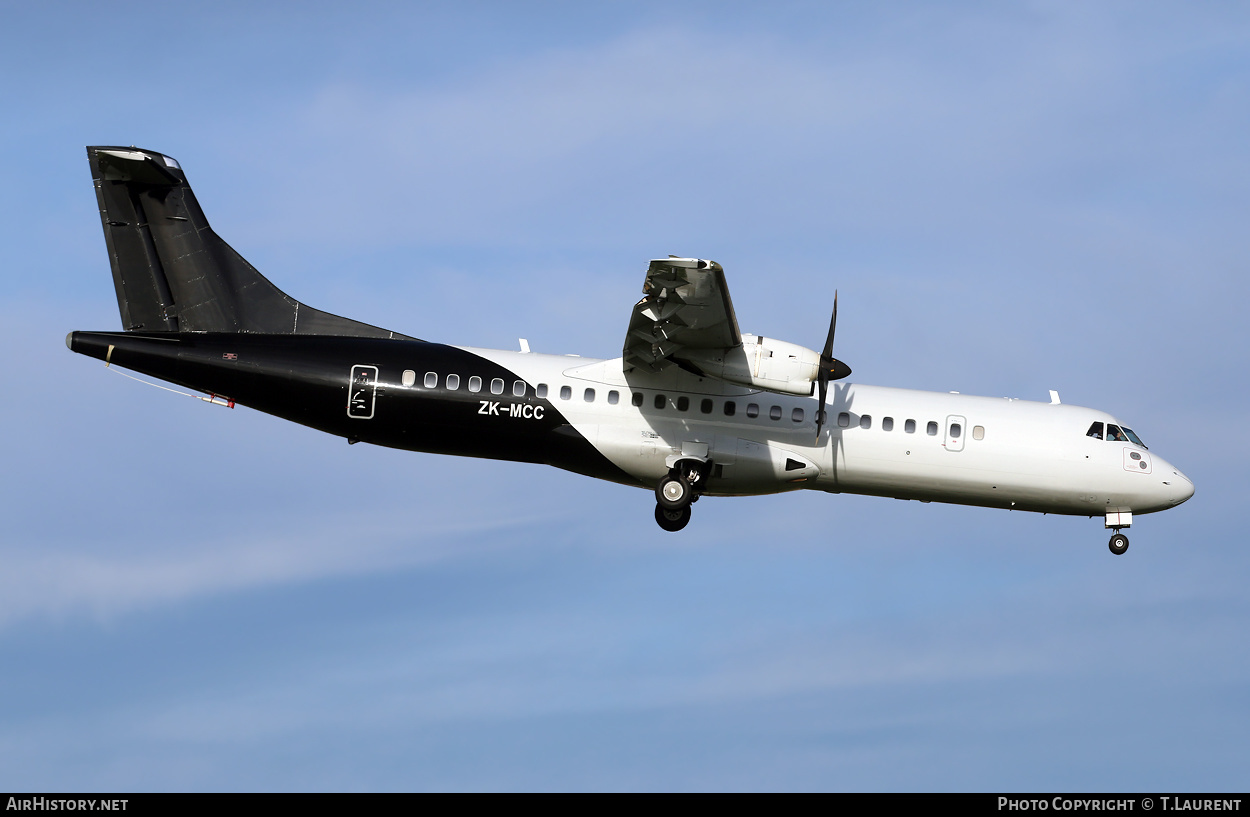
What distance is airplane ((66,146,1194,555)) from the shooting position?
2453 centimetres

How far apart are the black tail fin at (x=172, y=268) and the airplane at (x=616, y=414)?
0.04 metres

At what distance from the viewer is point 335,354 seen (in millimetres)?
24797

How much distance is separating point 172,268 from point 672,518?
1177cm

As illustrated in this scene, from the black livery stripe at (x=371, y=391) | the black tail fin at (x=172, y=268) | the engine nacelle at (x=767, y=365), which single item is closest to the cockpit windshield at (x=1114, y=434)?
the engine nacelle at (x=767, y=365)

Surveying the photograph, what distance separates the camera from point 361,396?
24.4 metres

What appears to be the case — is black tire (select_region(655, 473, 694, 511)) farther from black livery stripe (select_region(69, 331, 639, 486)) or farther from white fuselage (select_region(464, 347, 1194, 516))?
black livery stripe (select_region(69, 331, 639, 486))

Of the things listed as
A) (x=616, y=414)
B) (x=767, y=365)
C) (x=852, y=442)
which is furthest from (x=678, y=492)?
(x=852, y=442)

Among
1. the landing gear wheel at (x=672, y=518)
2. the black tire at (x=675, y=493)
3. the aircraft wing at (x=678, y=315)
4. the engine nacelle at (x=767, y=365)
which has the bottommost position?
the landing gear wheel at (x=672, y=518)

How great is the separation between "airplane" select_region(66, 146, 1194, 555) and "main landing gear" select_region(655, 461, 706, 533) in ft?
0.09

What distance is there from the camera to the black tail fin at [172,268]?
83.9 feet

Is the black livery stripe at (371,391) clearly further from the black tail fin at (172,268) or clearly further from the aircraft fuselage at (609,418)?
the black tail fin at (172,268)

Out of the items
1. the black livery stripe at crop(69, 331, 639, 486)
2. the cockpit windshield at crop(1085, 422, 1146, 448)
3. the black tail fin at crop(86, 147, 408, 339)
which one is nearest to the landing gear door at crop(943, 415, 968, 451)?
the cockpit windshield at crop(1085, 422, 1146, 448)
